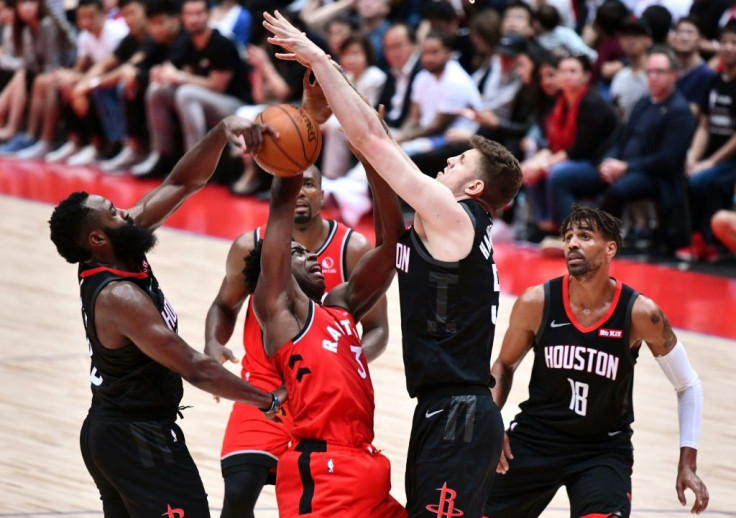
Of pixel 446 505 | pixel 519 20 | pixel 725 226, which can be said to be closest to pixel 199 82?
pixel 519 20

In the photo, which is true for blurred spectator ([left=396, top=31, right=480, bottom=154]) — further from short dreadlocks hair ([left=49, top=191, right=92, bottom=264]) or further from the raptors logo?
the raptors logo

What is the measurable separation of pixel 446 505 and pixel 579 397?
121 centimetres

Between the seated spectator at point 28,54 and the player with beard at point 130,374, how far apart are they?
13.2 metres

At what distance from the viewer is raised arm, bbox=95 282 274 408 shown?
441cm

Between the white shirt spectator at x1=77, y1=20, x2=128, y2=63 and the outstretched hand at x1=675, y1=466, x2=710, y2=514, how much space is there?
12606 mm

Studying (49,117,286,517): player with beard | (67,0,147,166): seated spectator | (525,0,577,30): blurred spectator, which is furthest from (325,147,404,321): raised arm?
(67,0,147,166): seated spectator

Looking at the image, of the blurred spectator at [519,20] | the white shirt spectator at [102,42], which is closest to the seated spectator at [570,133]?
the blurred spectator at [519,20]

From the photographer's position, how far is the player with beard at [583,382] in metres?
5.21

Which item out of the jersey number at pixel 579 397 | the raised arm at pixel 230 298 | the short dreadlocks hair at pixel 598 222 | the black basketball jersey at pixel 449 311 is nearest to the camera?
the black basketball jersey at pixel 449 311

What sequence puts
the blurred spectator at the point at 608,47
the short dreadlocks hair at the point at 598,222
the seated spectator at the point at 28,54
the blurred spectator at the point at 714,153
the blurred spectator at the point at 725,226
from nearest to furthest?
the short dreadlocks hair at the point at 598,222
the blurred spectator at the point at 725,226
the blurred spectator at the point at 714,153
the blurred spectator at the point at 608,47
the seated spectator at the point at 28,54

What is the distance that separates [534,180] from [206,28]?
4.78m

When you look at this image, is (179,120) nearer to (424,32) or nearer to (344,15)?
(344,15)

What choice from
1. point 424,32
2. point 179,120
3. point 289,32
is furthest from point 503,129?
point 289,32

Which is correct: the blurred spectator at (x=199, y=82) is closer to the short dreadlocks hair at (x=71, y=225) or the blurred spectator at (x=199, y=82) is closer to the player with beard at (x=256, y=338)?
the player with beard at (x=256, y=338)
